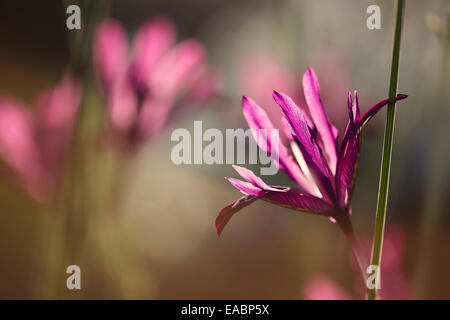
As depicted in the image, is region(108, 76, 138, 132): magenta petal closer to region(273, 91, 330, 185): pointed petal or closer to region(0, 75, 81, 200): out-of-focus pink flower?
region(0, 75, 81, 200): out-of-focus pink flower

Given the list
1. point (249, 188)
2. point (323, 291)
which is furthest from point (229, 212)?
point (323, 291)

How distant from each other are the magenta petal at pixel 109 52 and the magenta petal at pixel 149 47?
0.01 meters

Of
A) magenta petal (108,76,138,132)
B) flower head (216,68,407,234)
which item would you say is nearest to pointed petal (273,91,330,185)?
flower head (216,68,407,234)

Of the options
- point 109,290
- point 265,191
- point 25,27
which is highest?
point 25,27

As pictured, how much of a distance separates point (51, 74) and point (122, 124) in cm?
41

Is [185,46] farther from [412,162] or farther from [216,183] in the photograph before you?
[412,162]

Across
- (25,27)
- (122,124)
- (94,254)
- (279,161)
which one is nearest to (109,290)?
(94,254)

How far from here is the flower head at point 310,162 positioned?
7.0 inches

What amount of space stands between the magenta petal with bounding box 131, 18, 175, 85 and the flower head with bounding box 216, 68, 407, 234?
7.7 inches

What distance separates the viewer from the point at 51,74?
2.38 feet

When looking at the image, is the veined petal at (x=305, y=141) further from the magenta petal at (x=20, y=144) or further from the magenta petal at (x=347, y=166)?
the magenta petal at (x=20, y=144)

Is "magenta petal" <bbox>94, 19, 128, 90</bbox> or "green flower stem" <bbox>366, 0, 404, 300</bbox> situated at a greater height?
"magenta petal" <bbox>94, 19, 128, 90</bbox>

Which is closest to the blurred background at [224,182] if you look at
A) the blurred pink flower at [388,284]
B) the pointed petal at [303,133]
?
the blurred pink flower at [388,284]

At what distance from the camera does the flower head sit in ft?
0.58
